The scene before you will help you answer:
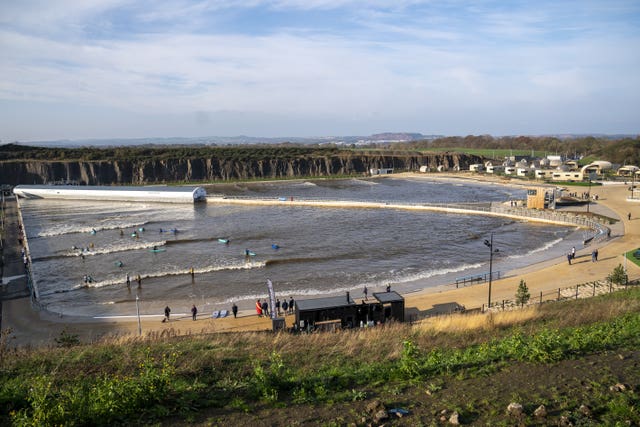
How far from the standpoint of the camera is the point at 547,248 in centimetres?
3084

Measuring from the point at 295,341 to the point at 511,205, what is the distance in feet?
140

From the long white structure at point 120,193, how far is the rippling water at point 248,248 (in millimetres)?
4371

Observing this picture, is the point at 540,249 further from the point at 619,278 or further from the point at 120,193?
the point at 120,193

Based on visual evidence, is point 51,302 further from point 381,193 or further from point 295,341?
point 381,193

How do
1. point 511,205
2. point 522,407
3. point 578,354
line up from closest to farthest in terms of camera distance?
point 522,407, point 578,354, point 511,205

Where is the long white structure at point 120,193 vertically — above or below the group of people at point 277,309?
above

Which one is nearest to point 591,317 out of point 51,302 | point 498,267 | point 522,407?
point 522,407

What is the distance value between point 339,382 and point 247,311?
12343mm

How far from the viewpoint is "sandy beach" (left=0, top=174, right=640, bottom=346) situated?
57.3ft

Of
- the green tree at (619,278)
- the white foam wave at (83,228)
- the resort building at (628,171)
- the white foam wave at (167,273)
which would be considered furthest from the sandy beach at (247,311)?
the resort building at (628,171)

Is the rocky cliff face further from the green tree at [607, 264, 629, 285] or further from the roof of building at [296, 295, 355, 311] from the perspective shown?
the green tree at [607, 264, 629, 285]

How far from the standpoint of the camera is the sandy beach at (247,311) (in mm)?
17453

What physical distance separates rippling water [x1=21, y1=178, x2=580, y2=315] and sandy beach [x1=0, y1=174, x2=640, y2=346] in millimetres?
1458

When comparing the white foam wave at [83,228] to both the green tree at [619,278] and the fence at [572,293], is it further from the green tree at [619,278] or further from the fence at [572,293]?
the green tree at [619,278]
